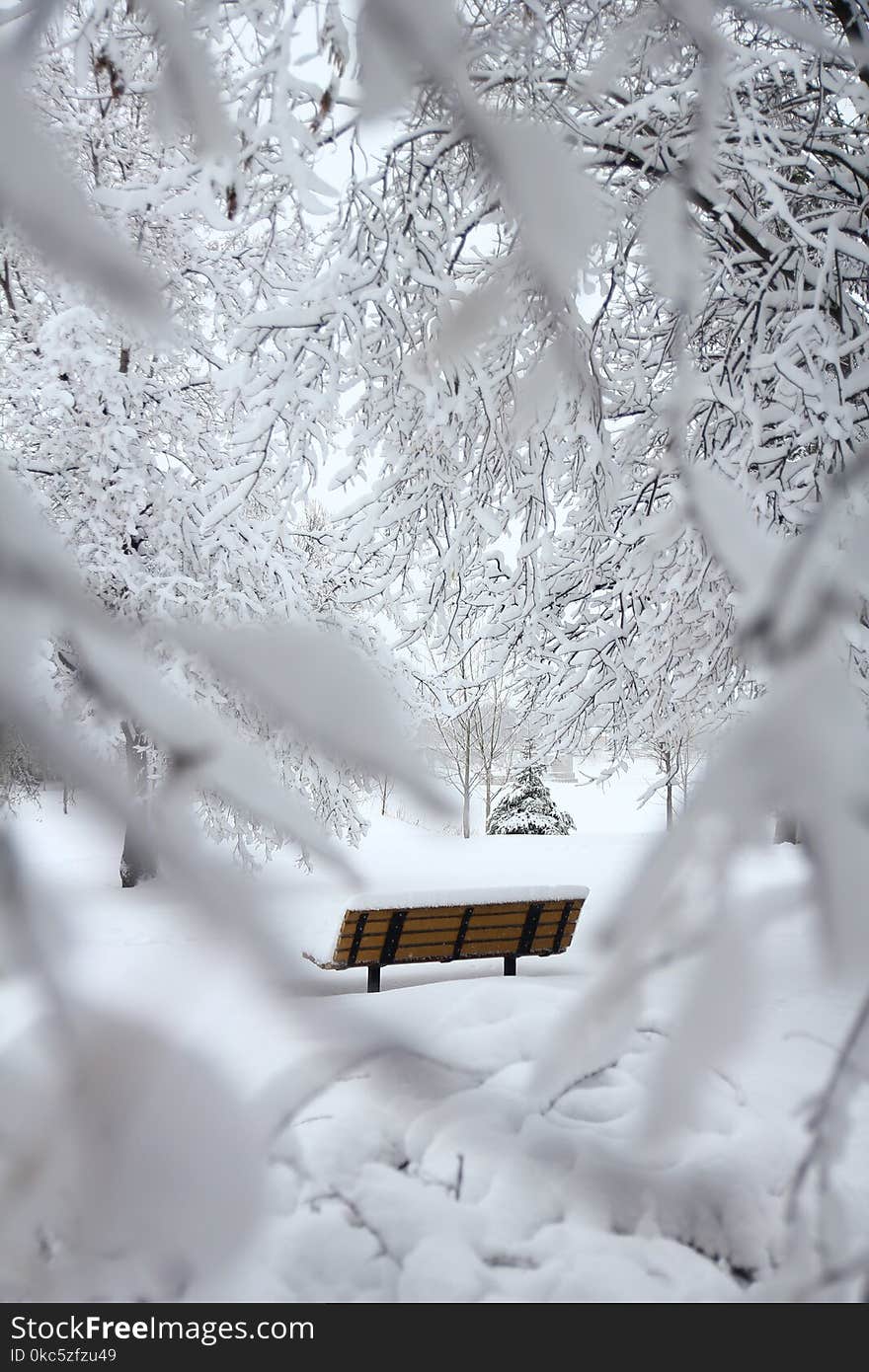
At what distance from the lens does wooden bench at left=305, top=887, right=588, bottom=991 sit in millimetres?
4430

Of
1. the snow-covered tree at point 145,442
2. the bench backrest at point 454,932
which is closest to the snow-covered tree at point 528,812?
the snow-covered tree at point 145,442

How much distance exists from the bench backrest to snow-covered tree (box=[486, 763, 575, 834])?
28.5 feet

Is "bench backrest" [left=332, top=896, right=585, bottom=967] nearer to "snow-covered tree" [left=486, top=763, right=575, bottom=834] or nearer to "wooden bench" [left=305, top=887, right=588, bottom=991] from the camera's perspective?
"wooden bench" [left=305, top=887, right=588, bottom=991]

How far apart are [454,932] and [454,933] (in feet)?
0.04

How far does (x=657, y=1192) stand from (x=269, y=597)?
6.92 m

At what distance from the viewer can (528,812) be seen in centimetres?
1424

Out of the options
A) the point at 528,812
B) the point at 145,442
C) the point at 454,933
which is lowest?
the point at 528,812

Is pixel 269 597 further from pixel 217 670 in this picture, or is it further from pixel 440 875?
pixel 217 670

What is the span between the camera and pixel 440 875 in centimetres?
998

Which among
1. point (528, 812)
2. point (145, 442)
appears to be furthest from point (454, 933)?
point (528, 812)

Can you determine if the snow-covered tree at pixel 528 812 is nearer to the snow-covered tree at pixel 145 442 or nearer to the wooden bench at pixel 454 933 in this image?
the snow-covered tree at pixel 145 442

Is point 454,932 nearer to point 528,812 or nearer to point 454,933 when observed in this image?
point 454,933

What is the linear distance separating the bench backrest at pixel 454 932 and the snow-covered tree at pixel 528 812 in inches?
342
